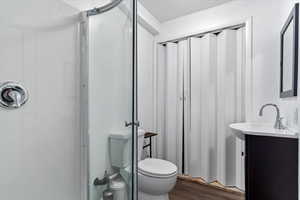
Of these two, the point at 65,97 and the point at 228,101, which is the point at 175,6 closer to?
the point at 228,101

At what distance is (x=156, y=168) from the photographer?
65.4 inches

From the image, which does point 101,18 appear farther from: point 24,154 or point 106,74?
point 24,154

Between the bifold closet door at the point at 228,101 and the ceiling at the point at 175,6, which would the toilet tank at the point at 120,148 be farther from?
the ceiling at the point at 175,6

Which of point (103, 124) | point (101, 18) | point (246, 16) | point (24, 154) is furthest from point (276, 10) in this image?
point (24, 154)

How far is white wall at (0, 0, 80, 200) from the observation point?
0.93 metres

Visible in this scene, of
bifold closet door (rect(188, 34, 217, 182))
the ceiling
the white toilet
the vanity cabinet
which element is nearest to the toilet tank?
the white toilet

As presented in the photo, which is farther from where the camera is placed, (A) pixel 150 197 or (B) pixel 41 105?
(A) pixel 150 197

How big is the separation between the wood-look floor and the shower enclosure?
923 millimetres

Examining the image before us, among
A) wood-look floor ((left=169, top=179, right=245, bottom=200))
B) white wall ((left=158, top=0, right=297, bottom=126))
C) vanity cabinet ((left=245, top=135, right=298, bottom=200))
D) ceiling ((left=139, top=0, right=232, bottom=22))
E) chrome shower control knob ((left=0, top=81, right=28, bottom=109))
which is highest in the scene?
ceiling ((left=139, top=0, right=232, bottom=22))

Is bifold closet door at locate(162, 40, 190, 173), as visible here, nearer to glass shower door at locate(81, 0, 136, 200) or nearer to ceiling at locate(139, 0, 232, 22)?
ceiling at locate(139, 0, 232, 22)

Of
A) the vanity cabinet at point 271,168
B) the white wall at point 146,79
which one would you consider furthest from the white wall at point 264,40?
the white wall at point 146,79

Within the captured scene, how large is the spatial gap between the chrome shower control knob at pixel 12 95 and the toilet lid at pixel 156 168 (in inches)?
44.5

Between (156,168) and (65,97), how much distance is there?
41.7 inches

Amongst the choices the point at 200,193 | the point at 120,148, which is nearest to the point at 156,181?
the point at 120,148
